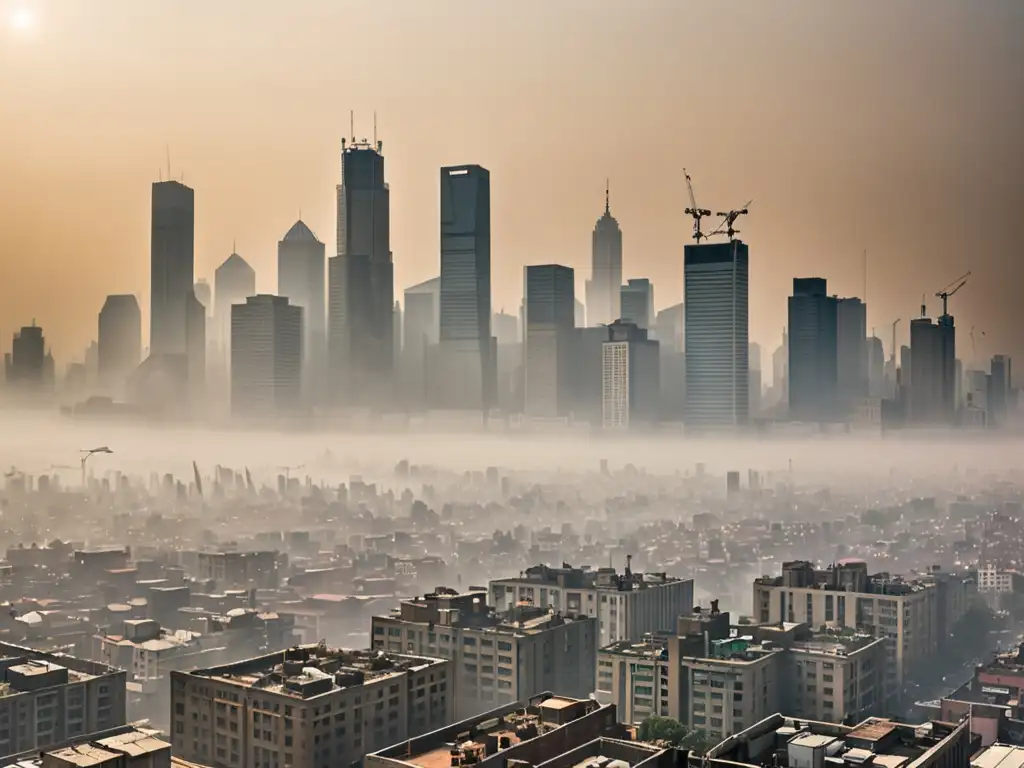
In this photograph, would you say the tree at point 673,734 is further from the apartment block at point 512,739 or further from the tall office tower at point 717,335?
the tall office tower at point 717,335

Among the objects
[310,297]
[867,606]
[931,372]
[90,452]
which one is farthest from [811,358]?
[90,452]

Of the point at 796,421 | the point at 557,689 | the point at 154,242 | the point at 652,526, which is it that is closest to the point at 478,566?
the point at 652,526

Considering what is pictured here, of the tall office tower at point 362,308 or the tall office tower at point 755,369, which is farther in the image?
the tall office tower at point 362,308

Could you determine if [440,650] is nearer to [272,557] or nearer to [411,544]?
[272,557]

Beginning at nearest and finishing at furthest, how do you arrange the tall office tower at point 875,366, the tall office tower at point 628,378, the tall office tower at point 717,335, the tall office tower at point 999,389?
the tall office tower at point 999,389 → the tall office tower at point 875,366 → the tall office tower at point 717,335 → the tall office tower at point 628,378

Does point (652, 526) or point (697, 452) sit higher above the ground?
point (697, 452)

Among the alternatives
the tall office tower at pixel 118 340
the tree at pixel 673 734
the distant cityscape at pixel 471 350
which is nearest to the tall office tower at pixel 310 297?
the distant cityscape at pixel 471 350
